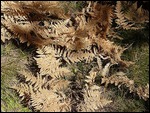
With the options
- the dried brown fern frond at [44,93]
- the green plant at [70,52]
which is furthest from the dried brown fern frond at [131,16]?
the dried brown fern frond at [44,93]

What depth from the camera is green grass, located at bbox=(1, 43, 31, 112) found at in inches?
141

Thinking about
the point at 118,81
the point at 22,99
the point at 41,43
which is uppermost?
the point at 41,43

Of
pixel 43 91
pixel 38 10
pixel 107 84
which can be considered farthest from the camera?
pixel 38 10

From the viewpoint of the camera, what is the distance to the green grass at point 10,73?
3.58 m

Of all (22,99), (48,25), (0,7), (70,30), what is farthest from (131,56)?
(0,7)

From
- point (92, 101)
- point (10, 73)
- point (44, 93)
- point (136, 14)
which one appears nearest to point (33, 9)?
point (10, 73)

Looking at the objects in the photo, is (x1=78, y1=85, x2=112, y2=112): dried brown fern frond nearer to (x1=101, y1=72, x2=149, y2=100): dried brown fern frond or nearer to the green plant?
the green plant

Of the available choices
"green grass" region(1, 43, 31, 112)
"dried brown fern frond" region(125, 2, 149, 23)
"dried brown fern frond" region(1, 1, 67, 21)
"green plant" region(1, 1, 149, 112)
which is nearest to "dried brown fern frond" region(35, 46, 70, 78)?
"green plant" region(1, 1, 149, 112)

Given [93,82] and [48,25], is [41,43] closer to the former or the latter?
[48,25]

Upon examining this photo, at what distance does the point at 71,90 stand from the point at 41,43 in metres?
0.58

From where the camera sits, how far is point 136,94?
12.0 ft

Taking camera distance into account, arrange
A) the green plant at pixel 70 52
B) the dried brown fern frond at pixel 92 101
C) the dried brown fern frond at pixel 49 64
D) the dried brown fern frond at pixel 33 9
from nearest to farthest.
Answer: the dried brown fern frond at pixel 92 101 → the green plant at pixel 70 52 → the dried brown fern frond at pixel 49 64 → the dried brown fern frond at pixel 33 9

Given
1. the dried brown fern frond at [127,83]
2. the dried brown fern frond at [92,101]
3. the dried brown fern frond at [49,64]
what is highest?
the dried brown fern frond at [49,64]

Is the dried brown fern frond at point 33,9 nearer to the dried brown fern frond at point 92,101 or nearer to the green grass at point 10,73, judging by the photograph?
the green grass at point 10,73
